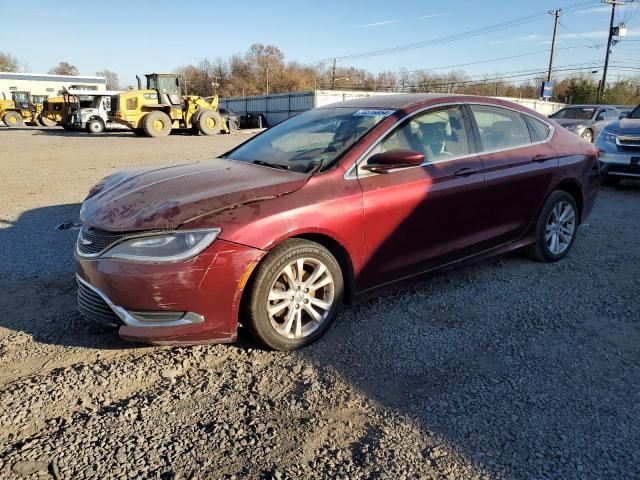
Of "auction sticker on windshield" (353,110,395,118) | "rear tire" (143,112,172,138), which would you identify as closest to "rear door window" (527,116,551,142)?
"auction sticker on windshield" (353,110,395,118)

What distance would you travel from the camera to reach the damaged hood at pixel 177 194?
9.71ft

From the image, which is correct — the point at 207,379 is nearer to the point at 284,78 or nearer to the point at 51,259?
the point at 51,259

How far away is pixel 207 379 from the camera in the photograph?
2.93 meters

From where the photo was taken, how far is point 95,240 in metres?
3.06

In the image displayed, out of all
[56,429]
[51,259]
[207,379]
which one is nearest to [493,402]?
[207,379]

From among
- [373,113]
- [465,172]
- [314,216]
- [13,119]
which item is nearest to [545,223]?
[465,172]

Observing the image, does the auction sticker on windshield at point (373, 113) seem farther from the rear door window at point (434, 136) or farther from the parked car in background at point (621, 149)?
the parked car in background at point (621, 149)

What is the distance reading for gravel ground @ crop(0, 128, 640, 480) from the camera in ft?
7.45

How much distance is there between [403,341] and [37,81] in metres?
94.4

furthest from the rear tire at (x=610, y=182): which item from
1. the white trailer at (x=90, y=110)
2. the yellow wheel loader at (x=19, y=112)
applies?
the yellow wheel loader at (x=19, y=112)

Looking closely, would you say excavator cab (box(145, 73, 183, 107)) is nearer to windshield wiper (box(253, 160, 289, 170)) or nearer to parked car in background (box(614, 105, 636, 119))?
parked car in background (box(614, 105, 636, 119))

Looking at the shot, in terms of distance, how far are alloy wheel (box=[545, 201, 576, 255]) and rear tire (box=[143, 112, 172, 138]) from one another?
2168 cm

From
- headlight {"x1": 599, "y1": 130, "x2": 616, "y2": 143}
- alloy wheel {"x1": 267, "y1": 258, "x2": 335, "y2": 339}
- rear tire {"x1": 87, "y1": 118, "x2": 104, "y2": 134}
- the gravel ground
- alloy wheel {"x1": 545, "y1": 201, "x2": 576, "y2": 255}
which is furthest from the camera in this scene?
rear tire {"x1": 87, "y1": 118, "x2": 104, "y2": 134}

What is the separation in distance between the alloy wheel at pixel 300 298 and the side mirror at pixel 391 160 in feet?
2.61
